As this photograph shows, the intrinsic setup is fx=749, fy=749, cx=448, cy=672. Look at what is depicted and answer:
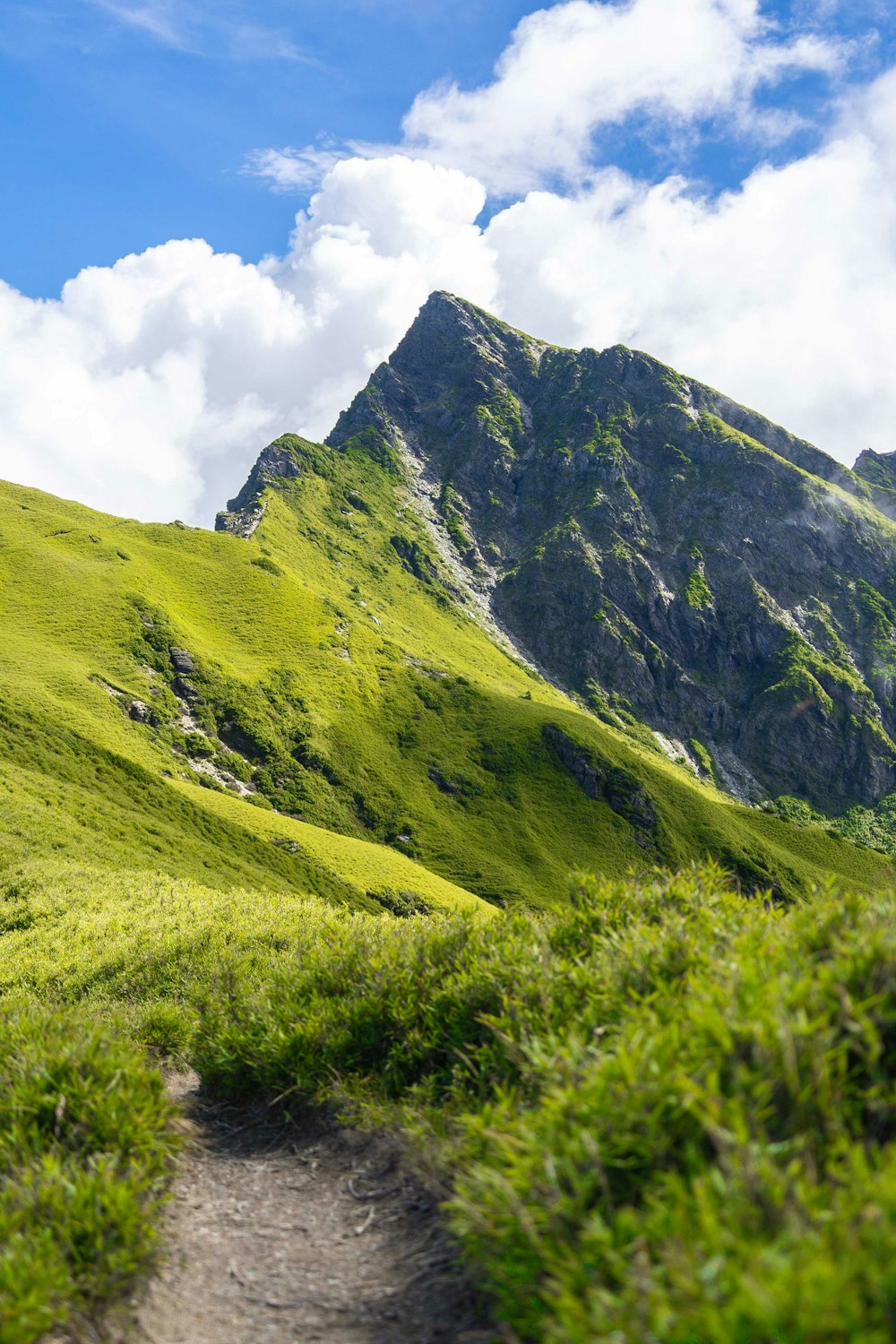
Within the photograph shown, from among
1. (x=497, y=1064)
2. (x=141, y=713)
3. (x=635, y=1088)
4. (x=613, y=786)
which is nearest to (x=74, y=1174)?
(x=497, y=1064)

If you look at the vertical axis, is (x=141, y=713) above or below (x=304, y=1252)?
below

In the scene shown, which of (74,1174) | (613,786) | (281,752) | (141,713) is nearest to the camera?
(74,1174)

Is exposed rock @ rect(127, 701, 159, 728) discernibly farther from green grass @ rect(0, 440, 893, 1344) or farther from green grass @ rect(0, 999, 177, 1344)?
green grass @ rect(0, 999, 177, 1344)

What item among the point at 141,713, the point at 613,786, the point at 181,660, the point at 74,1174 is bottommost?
the point at 141,713

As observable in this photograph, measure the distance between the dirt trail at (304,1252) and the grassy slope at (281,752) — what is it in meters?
43.2

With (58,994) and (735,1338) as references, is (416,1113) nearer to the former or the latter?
(735,1338)

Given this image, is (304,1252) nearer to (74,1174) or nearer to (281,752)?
(74,1174)

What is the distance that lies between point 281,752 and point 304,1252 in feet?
407

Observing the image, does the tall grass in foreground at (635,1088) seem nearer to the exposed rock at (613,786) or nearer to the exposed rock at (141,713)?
the exposed rock at (141,713)

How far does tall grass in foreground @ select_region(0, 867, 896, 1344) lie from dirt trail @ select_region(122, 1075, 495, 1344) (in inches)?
20.1

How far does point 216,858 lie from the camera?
71.4m

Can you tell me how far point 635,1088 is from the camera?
5477 mm

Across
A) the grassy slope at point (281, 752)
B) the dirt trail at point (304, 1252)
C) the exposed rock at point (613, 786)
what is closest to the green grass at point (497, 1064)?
the dirt trail at point (304, 1252)

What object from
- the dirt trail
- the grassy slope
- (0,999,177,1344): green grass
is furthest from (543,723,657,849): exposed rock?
(0,999,177,1344): green grass
